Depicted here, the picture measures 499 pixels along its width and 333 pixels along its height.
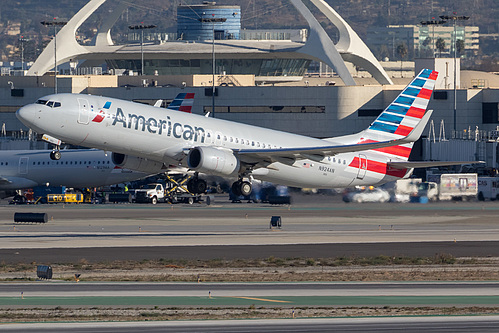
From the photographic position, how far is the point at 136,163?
6669cm

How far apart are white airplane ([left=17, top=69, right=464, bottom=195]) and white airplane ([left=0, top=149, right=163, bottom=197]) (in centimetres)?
4089

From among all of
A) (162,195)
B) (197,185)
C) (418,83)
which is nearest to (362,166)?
(418,83)

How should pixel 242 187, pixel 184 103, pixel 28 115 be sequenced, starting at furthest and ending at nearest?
pixel 184 103 → pixel 242 187 → pixel 28 115

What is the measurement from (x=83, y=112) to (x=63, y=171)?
175ft

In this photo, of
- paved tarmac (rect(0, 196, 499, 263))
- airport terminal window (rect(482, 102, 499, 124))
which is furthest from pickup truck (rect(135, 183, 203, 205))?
airport terminal window (rect(482, 102, 499, 124))

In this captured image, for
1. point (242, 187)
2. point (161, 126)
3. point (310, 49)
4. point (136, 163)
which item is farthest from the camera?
point (310, 49)

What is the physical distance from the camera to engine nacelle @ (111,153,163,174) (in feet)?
218

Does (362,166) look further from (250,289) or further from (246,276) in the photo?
(250,289)

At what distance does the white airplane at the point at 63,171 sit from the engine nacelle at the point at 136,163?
43.9 meters

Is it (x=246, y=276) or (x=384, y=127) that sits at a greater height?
(x=384, y=127)

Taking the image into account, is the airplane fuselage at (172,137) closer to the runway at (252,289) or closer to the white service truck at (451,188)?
the runway at (252,289)

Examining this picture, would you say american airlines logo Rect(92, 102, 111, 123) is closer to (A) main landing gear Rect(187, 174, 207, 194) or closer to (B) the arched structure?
(A) main landing gear Rect(187, 174, 207, 194)

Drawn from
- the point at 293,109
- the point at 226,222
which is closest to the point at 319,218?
the point at 226,222

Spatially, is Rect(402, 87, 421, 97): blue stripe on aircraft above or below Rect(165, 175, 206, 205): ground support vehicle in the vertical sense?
above
